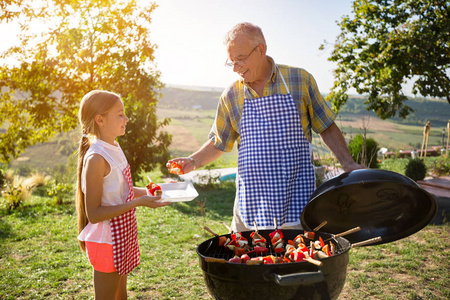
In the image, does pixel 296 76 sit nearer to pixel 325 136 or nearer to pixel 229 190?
pixel 325 136

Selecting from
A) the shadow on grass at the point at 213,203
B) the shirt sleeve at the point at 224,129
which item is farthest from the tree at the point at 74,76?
the shirt sleeve at the point at 224,129

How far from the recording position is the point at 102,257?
2.13 m

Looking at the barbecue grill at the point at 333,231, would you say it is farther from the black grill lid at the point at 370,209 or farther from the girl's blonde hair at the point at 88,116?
the girl's blonde hair at the point at 88,116

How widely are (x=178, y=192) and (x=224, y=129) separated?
521 mm

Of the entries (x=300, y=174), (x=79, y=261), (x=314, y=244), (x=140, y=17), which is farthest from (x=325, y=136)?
(x=140, y=17)

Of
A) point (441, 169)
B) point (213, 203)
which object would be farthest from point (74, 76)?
point (441, 169)

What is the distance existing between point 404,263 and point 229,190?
470cm

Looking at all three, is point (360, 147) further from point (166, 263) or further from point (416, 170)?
point (166, 263)

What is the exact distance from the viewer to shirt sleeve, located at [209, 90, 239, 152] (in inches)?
101

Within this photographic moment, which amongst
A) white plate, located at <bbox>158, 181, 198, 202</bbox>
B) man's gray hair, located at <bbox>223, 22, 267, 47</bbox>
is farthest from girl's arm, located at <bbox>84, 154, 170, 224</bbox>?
man's gray hair, located at <bbox>223, 22, 267, 47</bbox>

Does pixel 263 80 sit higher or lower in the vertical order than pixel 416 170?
higher

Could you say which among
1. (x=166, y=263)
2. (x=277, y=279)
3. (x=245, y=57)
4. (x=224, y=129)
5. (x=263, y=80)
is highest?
(x=245, y=57)

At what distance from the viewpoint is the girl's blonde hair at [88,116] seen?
2.18 meters

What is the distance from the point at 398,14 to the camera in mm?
8664
